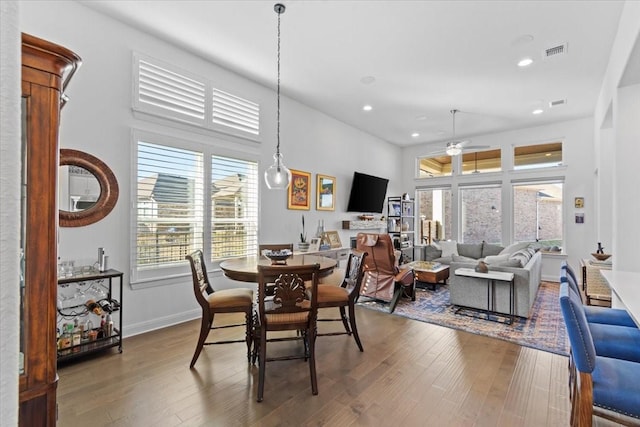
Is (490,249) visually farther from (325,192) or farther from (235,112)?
(235,112)

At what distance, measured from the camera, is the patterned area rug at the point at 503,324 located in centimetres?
337

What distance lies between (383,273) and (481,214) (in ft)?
15.1

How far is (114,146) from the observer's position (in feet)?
11.0

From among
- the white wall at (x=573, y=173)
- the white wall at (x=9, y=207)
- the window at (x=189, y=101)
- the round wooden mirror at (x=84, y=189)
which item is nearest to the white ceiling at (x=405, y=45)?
the window at (x=189, y=101)

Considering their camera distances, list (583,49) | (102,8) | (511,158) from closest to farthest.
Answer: (102,8) → (583,49) → (511,158)

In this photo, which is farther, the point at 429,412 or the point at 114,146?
the point at 114,146

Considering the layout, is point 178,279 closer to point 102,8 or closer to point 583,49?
point 102,8

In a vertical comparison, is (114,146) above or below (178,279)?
above

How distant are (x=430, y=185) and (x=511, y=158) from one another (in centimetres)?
204

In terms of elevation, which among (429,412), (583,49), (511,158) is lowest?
(429,412)

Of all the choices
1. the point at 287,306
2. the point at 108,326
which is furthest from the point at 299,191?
the point at 108,326

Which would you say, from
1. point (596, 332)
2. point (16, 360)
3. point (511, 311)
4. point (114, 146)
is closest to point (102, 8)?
point (114, 146)

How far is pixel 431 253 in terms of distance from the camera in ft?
23.4

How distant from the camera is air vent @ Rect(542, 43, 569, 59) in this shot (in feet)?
12.3
